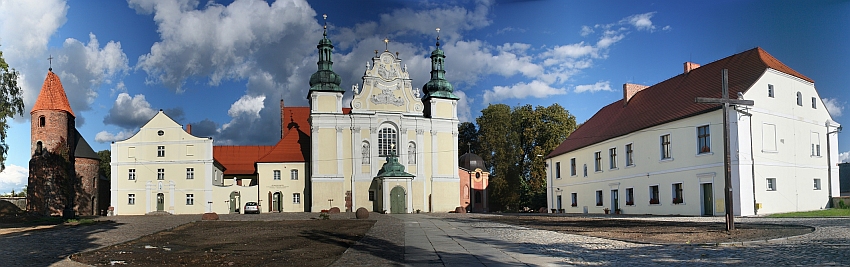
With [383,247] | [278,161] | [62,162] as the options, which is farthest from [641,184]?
[62,162]

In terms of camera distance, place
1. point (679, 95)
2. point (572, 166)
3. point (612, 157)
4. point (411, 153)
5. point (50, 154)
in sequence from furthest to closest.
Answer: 1. point (411, 153)
2. point (572, 166)
3. point (50, 154)
4. point (612, 157)
5. point (679, 95)

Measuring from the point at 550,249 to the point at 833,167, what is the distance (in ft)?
64.7

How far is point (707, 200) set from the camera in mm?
23844

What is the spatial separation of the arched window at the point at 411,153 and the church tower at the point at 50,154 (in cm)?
1941

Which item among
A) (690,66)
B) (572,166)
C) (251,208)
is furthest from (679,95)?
(251,208)

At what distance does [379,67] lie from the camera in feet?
146

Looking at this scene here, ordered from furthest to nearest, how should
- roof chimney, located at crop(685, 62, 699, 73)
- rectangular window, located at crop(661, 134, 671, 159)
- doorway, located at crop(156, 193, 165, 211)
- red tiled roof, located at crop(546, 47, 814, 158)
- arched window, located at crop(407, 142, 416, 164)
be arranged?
A: arched window, located at crop(407, 142, 416, 164)
doorway, located at crop(156, 193, 165, 211)
roof chimney, located at crop(685, 62, 699, 73)
rectangular window, located at crop(661, 134, 671, 159)
red tiled roof, located at crop(546, 47, 814, 158)

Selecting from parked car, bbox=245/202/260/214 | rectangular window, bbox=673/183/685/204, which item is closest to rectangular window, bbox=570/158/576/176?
rectangular window, bbox=673/183/685/204

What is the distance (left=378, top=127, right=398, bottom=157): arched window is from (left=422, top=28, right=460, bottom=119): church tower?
2960mm

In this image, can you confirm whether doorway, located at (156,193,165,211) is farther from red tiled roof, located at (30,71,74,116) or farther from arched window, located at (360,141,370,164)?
arched window, located at (360,141,370,164)

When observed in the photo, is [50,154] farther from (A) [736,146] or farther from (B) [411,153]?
(A) [736,146]

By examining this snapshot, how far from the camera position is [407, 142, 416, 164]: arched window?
1741 inches

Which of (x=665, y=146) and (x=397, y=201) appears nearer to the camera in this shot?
(x=665, y=146)

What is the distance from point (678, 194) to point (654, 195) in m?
1.86
